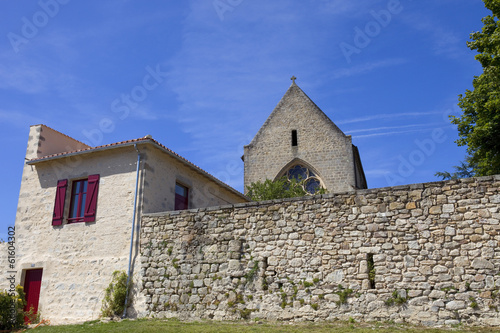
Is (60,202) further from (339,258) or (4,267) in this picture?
(339,258)

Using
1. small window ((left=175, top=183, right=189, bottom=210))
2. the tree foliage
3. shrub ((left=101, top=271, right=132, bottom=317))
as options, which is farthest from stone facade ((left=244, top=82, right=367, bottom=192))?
shrub ((left=101, top=271, right=132, bottom=317))

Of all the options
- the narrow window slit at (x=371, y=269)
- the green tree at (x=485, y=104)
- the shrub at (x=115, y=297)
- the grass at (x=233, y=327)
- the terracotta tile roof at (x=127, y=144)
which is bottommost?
the grass at (x=233, y=327)

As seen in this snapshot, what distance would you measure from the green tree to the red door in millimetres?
14204

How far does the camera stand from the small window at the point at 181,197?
14.9 meters

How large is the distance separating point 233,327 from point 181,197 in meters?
6.07

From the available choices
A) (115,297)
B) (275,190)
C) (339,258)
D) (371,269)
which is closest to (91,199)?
(115,297)

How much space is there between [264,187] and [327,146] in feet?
14.3

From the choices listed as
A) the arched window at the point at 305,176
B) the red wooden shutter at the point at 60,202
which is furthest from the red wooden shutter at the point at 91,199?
the arched window at the point at 305,176

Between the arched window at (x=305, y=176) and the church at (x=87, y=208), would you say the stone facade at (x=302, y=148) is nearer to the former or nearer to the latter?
the arched window at (x=305, y=176)

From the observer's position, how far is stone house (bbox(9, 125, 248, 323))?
Result: 1295 centimetres

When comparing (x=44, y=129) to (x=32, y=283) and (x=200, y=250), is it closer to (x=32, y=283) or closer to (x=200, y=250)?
(x=32, y=283)

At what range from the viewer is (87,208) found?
13797mm

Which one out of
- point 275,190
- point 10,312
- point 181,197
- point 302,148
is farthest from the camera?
point 302,148

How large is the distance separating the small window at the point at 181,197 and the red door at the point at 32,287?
460cm
